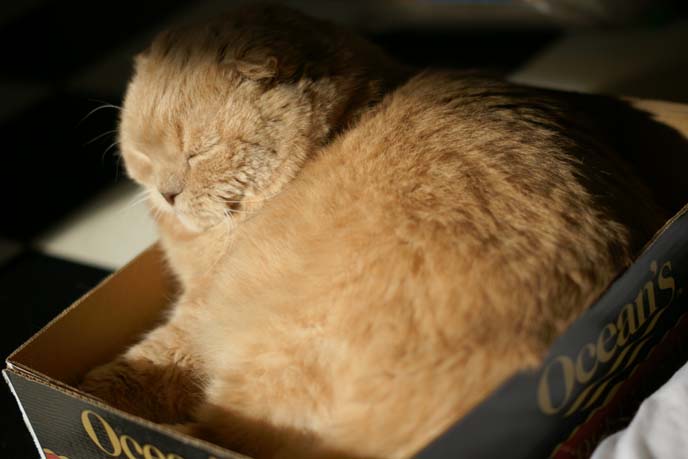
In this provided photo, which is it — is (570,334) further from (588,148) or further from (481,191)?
(588,148)

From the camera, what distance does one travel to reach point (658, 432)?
0.95m

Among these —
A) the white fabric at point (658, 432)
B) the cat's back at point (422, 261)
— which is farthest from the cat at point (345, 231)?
the white fabric at point (658, 432)

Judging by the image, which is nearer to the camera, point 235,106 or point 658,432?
point 658,432

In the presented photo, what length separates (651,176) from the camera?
4.29 ft

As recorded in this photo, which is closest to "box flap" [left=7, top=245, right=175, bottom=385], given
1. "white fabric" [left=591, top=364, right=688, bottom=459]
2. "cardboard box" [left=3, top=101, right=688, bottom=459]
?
"cardboard box" [left=3, top=101, right=688, bottom=459]

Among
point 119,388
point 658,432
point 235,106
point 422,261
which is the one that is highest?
point 235,106

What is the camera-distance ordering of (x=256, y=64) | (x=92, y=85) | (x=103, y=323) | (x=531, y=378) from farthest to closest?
(x=92, y=85), (x=103, y=323), (x=256, y=64), (x=531, y=378)

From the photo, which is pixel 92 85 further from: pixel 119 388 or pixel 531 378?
pixel 531 378

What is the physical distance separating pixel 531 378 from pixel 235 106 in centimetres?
57

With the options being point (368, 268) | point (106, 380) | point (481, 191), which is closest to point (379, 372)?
point (368, 268)

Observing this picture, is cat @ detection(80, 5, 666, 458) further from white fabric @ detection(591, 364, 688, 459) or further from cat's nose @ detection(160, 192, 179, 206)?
white fabric @ detection(591, 364, 688, 459)

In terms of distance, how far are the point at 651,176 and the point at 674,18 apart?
1178mm

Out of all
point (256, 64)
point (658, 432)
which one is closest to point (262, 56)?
point (256, 64)

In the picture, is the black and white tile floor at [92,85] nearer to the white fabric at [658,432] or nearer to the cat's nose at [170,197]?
the cat's nose at [170,197]
